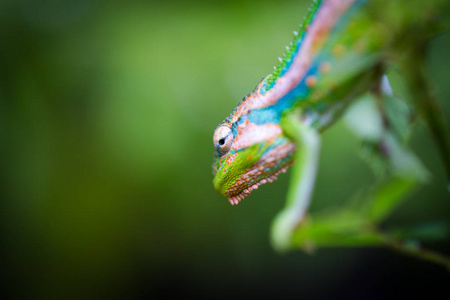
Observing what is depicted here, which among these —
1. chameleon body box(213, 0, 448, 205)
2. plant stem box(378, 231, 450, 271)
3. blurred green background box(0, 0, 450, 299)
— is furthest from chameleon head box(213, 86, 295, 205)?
blurred green background box(0, 0, 450, 299)

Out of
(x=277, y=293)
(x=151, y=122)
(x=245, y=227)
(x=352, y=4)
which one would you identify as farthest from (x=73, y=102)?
(x=352, y=4)

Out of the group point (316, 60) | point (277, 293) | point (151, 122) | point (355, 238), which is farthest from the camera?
point (277, 293)

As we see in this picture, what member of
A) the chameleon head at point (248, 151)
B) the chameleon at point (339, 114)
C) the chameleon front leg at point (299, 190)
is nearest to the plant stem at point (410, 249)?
the chameleon at point (339, 114)

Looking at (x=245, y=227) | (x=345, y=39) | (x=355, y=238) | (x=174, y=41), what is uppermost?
(x=174, y=41)

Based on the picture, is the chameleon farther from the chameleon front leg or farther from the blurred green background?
the blurred green background

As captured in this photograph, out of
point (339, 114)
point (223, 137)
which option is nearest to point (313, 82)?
point (339, 114)

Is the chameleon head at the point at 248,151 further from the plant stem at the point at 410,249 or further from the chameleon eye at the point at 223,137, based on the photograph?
the plant stem at the point at 410,249

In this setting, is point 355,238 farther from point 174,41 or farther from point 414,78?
point 174,41
